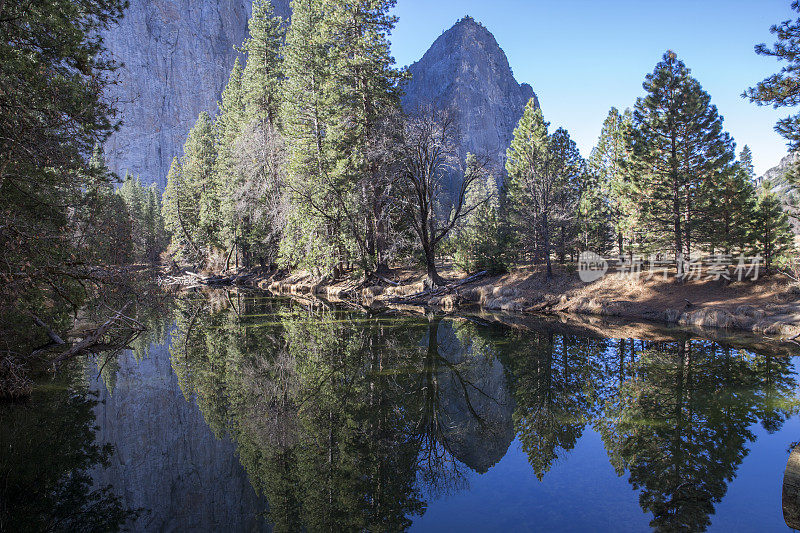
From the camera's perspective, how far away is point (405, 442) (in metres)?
6.23

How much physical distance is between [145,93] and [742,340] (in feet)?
395

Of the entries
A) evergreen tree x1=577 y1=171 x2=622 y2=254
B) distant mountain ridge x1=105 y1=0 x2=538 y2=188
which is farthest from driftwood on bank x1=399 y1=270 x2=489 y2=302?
distant mountain ridge x1=105 y1=0 x2=538 y2=188

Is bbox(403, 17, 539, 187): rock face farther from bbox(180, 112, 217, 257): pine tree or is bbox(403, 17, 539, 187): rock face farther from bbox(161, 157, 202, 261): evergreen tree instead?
bbox(161, 157, 202, 261): evergreen tree

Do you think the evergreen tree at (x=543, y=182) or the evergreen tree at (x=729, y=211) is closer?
the evergreen tree at (x=729, y=211)

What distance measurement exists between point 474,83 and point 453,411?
15663cm

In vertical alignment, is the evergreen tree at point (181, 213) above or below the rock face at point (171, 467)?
above

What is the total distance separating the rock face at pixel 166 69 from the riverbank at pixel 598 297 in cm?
8970

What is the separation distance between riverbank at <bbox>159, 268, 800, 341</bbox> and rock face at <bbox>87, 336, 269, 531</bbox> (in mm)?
13748

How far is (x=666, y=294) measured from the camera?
19.8 meters

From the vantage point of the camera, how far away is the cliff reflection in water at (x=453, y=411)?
16.2ft

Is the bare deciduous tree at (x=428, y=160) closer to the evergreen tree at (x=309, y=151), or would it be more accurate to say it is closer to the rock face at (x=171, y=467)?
the evergreen tree at (x=309, y=151)

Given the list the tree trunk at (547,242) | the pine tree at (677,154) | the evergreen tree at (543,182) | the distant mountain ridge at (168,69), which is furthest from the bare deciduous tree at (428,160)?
the distant mountain ridge at (168,69)

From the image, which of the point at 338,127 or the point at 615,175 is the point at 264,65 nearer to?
the point at 338,127

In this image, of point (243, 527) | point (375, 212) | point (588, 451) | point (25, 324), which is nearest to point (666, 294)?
point (375, 212)
